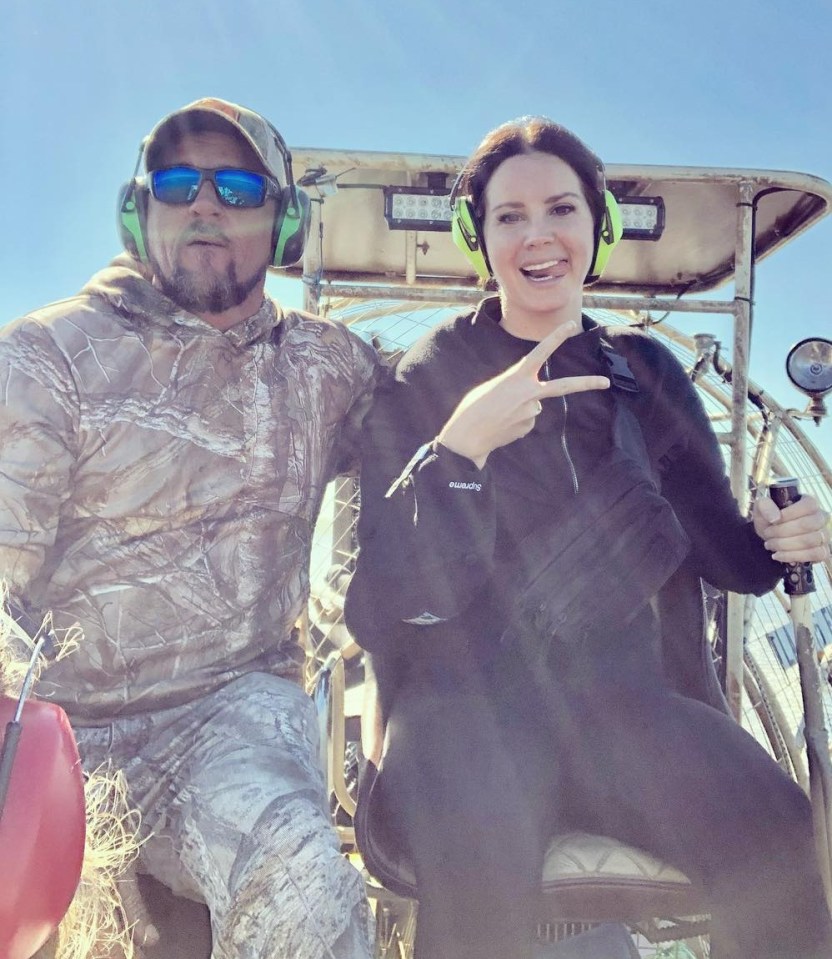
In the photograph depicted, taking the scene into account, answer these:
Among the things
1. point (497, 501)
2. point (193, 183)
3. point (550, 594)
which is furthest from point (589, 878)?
point (193, 183)

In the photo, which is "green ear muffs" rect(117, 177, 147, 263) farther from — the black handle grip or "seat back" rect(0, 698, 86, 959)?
the black handle grip

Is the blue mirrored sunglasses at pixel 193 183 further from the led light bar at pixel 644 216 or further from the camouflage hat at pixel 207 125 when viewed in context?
the led light bar at pixel 644 216

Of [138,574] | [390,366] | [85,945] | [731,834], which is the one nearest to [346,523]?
[390,366]

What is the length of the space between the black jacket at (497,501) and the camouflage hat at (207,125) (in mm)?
647

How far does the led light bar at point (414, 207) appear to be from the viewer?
3.31 metres

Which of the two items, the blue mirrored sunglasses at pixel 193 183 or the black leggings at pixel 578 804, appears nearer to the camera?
the black leggings at pixel 578 804

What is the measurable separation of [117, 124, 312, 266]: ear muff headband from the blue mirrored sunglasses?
0.22ft

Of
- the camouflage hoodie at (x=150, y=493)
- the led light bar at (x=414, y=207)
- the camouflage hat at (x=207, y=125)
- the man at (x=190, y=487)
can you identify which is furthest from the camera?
the led light bar at (x=414, y=207)

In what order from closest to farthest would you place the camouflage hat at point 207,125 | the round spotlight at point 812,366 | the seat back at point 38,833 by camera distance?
1. the seat back at point 38,833
2. the camouflage hat at point 207,125
3. the round spotlight at point 812,366

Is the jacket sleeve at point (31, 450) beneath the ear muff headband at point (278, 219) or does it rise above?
beneath

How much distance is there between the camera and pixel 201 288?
222 centimetres

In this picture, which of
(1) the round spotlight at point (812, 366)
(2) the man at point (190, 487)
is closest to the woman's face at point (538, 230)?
(2) the man at point (190, 487)

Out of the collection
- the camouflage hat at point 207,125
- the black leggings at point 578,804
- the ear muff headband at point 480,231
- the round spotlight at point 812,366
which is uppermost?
the camouflage hat at point 207,125

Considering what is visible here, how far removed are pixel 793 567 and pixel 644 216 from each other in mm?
1787
